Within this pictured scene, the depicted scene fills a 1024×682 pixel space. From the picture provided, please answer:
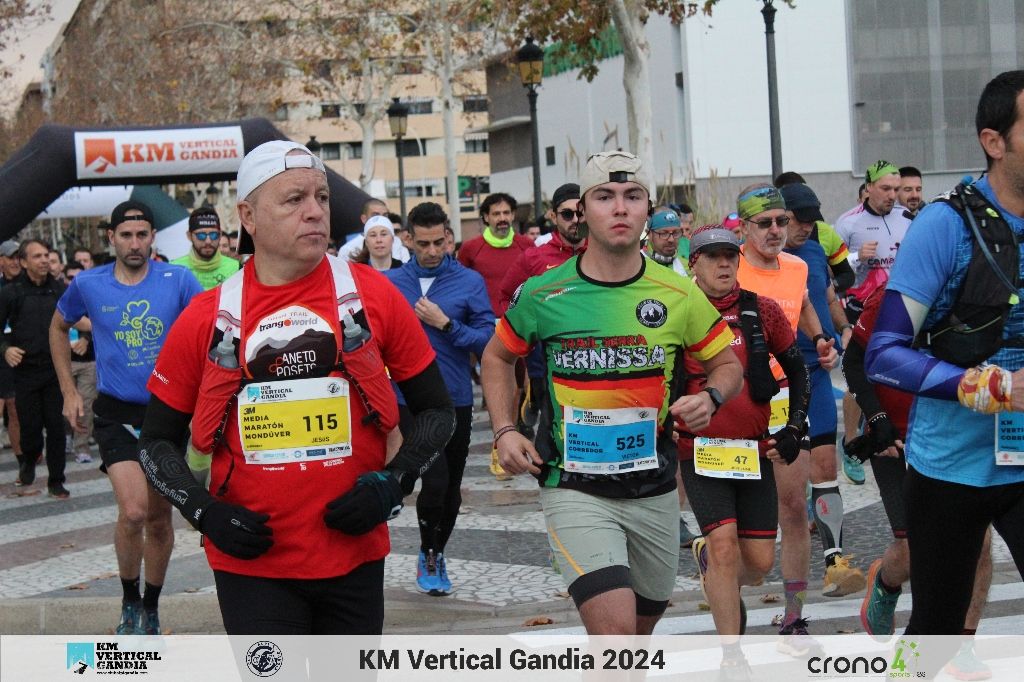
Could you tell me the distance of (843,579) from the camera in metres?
7.45

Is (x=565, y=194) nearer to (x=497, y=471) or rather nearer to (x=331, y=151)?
(x=497, y=471)

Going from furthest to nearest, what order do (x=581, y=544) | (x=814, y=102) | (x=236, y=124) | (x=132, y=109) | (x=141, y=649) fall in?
(x=132, y=109) < (x=814, y=102) < (x=236, y=124) < (x=141, y=649) < (x=581, y=544)

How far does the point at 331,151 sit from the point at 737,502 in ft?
321

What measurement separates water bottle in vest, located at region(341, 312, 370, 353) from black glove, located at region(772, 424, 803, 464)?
2.58m

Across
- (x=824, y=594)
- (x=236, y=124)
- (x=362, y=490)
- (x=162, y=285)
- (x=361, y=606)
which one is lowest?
(x=824, y=594)

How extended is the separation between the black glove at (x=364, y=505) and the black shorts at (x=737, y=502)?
2.37m

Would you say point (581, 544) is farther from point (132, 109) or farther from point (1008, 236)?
point (132, 109)

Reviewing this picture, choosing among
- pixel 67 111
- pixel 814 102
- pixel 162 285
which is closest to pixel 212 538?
pixel 162 285

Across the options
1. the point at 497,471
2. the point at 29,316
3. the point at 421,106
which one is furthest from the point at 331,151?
the point at 497,471

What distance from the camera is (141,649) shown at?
23.2ft

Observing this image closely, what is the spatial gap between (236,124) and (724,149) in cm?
2519

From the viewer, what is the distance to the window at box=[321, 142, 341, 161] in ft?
327

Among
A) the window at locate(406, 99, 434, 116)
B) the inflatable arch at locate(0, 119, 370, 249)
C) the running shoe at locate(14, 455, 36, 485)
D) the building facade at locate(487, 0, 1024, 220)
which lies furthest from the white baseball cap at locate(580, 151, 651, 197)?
the window at locate(406, 99, 434, 116)

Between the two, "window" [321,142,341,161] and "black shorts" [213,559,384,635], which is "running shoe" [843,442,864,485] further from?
"window" [321,142,341,161]
